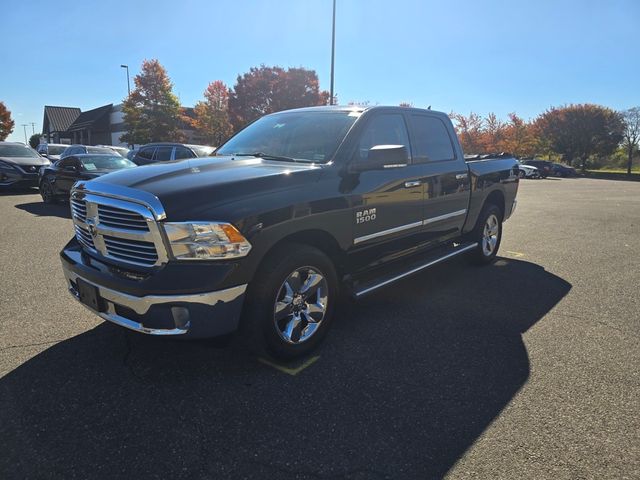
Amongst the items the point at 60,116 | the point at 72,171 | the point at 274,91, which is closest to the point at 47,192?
the point at 72,171

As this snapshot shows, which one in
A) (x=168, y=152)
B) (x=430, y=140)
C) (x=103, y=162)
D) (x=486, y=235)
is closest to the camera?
(x=430, y=140)

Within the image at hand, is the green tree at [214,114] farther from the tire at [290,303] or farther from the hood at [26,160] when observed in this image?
the tire at [290,303]

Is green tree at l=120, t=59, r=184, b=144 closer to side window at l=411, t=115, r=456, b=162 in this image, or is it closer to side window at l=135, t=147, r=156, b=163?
side window at l=135, t=147, r=156, b=163

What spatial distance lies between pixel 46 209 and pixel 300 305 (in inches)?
404

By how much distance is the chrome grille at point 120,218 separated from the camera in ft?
9.15

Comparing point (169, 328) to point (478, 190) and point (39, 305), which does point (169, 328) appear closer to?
point (39, 305)

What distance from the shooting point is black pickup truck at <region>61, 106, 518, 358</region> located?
8.88 ft

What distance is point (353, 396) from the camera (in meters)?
2.88

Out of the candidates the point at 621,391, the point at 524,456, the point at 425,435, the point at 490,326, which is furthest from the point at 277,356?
the point at 621,391

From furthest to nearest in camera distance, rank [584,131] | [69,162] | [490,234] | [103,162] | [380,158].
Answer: [584,131], [103,162], [69,162], [490,234], [380,158]

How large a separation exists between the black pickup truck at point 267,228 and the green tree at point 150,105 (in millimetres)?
38706

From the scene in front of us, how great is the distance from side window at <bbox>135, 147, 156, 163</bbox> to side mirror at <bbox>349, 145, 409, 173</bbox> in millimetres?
11409

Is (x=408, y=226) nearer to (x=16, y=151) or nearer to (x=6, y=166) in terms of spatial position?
(x=6, y=166)

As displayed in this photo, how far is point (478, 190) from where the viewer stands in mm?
5535
